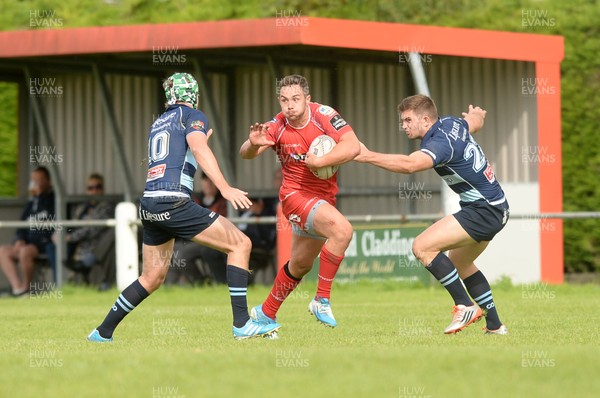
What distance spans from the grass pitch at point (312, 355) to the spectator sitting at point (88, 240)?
4.38m

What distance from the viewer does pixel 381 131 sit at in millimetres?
19438

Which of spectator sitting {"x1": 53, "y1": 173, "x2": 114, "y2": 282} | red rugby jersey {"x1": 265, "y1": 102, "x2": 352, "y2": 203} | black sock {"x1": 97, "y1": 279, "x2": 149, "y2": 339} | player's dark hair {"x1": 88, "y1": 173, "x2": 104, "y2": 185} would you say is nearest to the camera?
black sock {"x1": 97, "y1": 279, "x2": 149, "y2": 339}

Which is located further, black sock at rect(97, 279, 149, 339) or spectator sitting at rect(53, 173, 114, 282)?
spectator sitting at rect(53, 173, 114, 282)

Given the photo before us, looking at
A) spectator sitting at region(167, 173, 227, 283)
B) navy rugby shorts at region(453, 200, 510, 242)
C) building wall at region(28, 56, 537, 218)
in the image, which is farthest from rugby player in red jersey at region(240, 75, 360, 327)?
building wall at region(28, 56, 537, 218)

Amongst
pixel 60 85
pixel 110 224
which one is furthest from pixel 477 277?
pixel 60 85

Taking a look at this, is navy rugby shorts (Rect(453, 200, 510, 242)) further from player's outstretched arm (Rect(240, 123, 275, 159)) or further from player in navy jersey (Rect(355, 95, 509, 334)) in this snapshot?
player's outstretched arm (Rect(240, 123, 275, 159))

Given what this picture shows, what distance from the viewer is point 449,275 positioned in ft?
32.6

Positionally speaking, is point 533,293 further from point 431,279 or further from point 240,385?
point 240,385

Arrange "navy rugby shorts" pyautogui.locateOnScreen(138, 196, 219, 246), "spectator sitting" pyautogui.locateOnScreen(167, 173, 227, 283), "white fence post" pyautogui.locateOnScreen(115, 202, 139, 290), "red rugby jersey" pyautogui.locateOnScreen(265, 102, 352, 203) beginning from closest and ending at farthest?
"navy rugby shorts" pyautogui.locateOnScreen(138, 196, 219, 246), "red rugby jersey" pyautogui.locateOnScreen(265, 102, 352, 203), "white fence post" pyautogui.locateOnScreen(115, 202, 139, 290), "spectator sitting" pyautogui.locateOnScreen(167, 173, 227, 283)

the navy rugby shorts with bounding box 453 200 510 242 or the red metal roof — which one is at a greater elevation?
the red metal roof

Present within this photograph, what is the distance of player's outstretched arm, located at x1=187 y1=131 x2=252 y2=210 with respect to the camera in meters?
9.09

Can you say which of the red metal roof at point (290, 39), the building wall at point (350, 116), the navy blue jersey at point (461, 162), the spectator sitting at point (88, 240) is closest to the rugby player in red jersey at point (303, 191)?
the navy blue jersey at point (461, 162)

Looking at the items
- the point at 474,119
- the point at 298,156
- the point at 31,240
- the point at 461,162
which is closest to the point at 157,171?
the point at 298,156

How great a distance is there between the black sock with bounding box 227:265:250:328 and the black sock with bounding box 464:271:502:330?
6.14 feet
